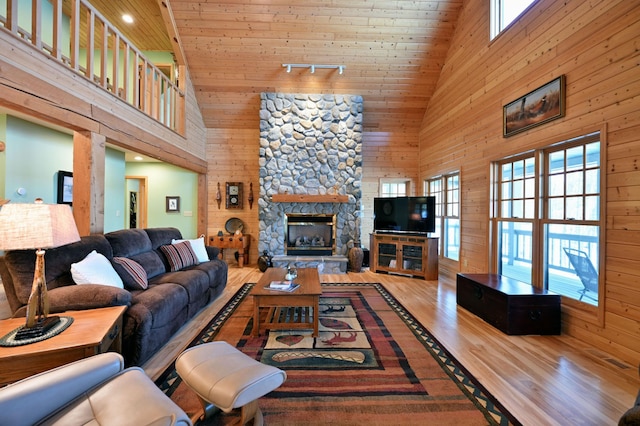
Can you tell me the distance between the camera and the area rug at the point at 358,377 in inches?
66.7

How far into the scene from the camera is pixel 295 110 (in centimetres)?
589

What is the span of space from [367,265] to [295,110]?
3.73 metres

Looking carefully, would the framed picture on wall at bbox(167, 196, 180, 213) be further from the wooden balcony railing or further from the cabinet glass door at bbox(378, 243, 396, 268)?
the cabinet glass door at bbox(378, 243, 396, 268)

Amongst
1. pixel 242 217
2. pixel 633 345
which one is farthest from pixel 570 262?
pixel 242 217

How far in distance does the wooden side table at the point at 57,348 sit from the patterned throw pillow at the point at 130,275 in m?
0.88

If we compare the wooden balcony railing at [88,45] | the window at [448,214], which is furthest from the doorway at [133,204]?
the window at [448,214]

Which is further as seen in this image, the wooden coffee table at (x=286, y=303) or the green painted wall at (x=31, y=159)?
the green painted wall at (x=31, y=159)

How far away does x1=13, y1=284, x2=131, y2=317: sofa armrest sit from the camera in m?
1.98

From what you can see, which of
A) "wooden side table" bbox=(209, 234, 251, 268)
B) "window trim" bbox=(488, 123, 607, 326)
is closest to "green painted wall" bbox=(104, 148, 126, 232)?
"wooden side table" bbox=(209, 234, 251, 268)

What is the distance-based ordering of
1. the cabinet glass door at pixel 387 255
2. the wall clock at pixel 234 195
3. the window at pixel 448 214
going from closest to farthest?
the window at pixel 448 214 → the cabinet glass door at pixel 387 255 → the wall clock at pixel 234 195

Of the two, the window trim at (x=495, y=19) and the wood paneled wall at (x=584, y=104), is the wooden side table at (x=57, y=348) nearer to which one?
the wood paneled wall at (x=584, y=104)

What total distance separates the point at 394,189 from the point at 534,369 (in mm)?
4832

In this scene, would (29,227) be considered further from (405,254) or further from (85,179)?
(405,254)

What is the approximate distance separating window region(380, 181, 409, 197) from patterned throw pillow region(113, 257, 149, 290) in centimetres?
520
